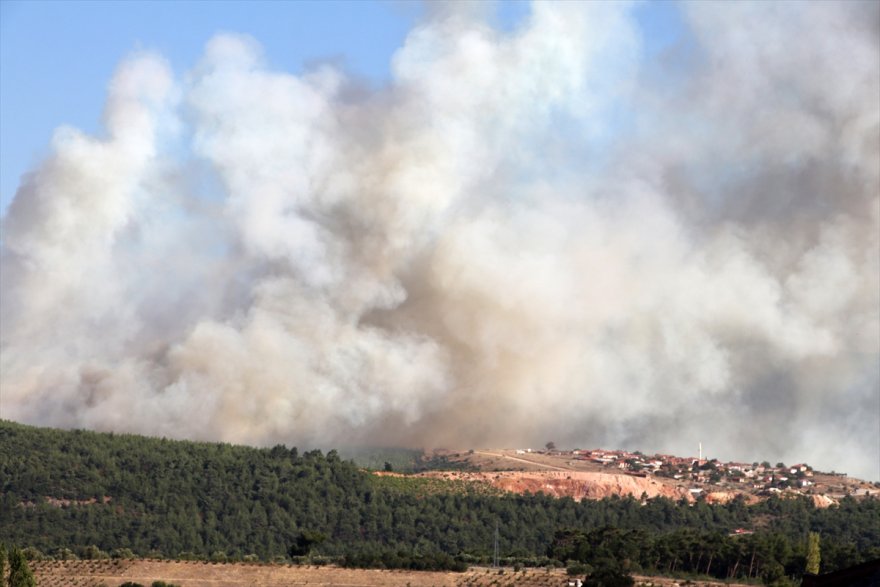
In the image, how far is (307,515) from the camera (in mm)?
144375

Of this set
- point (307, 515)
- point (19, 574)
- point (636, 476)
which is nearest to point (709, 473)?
point (636, 476)

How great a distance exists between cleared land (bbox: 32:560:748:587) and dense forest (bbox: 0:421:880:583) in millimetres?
3616

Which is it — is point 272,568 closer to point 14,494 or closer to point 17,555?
point 17,555

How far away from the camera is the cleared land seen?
105938 millimetres

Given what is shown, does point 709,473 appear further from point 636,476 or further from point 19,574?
point 19,574

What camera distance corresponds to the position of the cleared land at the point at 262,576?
105938 mm

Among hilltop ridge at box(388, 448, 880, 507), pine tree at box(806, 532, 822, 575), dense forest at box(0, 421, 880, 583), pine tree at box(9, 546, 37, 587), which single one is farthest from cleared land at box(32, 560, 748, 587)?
hilltop ridge at box(388, 448, 880, 507)

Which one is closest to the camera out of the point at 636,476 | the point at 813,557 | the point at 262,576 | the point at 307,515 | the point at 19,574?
the point at 19,574

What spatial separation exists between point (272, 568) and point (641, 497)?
56.8m

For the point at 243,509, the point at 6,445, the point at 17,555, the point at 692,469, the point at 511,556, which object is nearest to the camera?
the point at 17,555

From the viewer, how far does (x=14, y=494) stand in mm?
141125

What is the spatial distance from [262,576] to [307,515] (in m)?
34.8

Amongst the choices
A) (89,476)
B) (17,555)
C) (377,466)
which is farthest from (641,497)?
(17,555)

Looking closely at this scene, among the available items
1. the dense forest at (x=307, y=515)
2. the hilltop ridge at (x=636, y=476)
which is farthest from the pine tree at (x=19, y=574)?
the hilltop ridge at (x=636, y=476)
